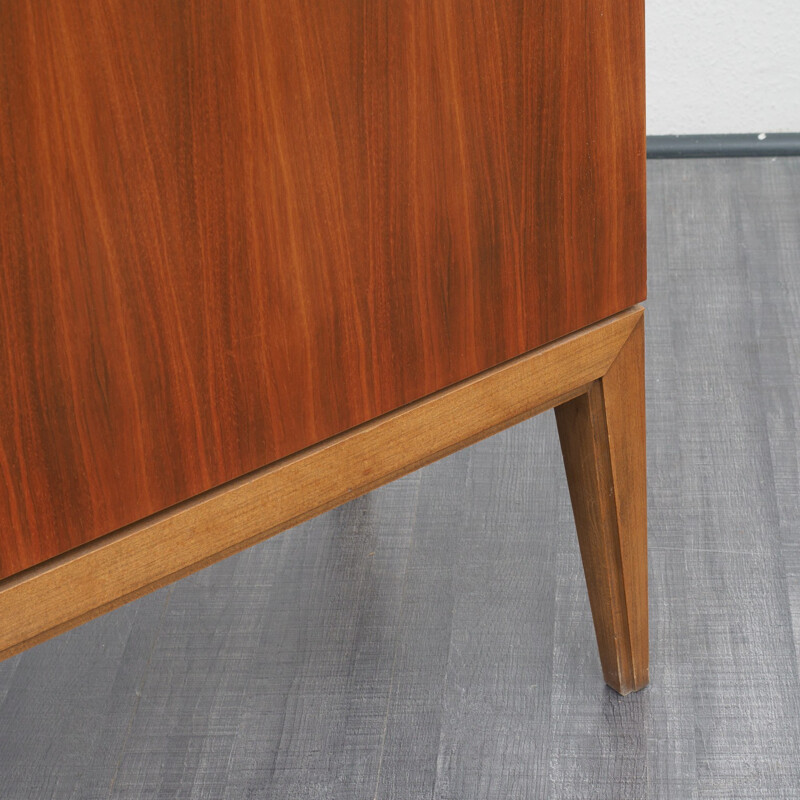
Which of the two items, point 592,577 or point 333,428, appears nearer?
point 333,428

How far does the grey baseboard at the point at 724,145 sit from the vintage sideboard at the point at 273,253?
1.19 metres

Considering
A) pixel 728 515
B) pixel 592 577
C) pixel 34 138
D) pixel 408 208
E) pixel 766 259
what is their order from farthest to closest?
pixel 766 259 → pixel 728 515 → pixel 592 577 → pixel 408 208 → pixel 34 138

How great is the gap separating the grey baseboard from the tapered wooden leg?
1.08m

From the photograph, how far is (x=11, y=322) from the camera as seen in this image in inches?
19.6

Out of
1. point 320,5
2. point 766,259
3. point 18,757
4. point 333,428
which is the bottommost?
point 18,757

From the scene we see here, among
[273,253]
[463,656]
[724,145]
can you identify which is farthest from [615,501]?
[724,145]

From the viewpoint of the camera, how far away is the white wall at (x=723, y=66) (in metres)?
1.76

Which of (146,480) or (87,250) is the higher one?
(87,250)

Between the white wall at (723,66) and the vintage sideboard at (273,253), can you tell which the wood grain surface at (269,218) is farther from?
the white wall at (723,66)

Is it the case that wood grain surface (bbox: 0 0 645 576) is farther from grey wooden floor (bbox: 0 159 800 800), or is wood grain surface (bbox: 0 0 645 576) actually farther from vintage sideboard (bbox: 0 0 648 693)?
grey wooden floor (bbox: 0 159 800 800)

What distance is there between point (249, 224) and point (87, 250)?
0.08 metres

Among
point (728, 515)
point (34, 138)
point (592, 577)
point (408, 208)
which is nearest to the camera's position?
point (34, 138)

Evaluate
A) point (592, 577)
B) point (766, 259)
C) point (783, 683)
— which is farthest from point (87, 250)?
point (766, 259)

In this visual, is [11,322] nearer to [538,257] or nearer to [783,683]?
[538,257]
